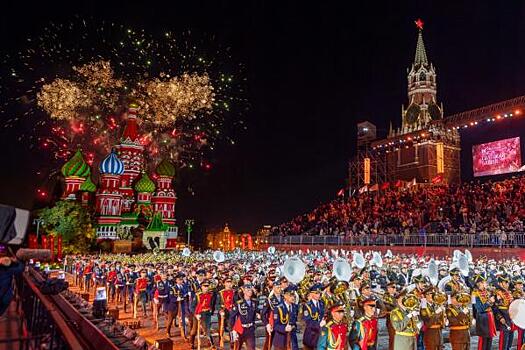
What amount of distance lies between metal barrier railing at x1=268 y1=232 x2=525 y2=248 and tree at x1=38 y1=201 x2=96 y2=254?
20809 mm

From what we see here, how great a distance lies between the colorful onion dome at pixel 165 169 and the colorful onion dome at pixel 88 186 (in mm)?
7425

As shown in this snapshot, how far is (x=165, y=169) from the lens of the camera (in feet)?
184

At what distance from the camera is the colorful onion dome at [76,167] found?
166 feet

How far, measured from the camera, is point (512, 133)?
40125 millimetres

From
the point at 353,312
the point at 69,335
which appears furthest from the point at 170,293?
the point at 69,335

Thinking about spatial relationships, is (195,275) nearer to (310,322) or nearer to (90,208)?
(310,322)

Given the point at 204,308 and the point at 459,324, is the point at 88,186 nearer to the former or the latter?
the point at 204,308

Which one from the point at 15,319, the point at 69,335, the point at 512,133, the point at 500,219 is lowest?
the point at 15,319

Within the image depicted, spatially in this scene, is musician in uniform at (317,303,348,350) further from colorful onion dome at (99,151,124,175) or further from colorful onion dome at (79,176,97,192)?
colorful onion dome at (79,176,97,192)

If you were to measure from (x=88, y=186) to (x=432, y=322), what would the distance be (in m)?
49.6

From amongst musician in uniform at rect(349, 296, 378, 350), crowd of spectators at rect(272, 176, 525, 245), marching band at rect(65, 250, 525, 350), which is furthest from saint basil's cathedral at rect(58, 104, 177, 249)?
musician in uniform at rect(349, 296, 378, 350)

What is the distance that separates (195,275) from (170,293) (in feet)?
2.90

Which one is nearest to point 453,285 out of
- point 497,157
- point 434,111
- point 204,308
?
point 204,308

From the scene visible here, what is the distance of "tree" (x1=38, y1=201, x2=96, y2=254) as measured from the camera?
4122 centimetres
